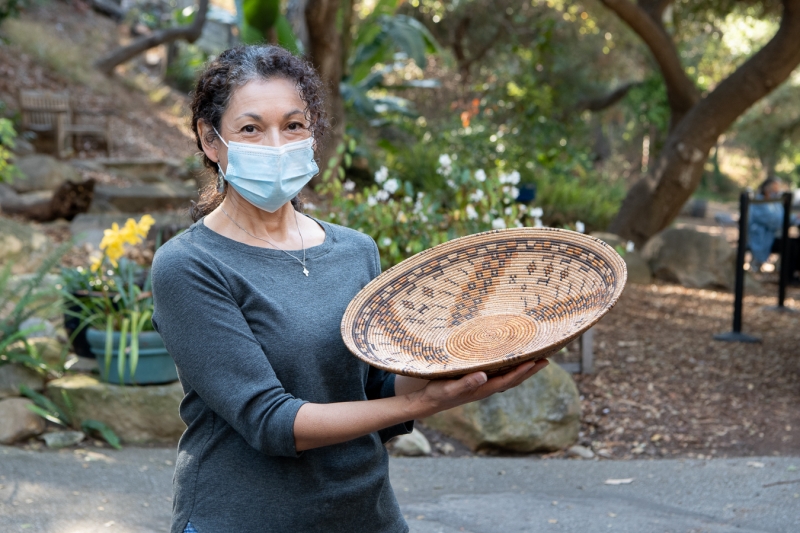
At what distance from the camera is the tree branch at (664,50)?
10.1 metres

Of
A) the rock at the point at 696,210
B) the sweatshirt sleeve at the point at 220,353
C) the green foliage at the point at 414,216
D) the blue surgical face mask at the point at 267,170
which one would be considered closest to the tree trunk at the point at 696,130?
the green foliage at the point at 414,216

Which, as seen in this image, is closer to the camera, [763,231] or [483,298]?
[483,298]

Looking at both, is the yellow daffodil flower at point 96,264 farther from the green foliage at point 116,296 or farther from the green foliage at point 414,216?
the green foliage at point 414,216

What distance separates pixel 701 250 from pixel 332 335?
959 cm

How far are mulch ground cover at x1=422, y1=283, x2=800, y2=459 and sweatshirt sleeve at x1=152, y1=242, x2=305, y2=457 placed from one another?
11.5 feet

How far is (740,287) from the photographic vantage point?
7.30 meters

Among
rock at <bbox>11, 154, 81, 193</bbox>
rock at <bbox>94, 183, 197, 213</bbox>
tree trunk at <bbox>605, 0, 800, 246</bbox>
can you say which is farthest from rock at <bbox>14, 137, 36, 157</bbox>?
tree trunk at <bbox>605, 0, 800, 246</bbox>

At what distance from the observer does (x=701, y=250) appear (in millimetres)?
10406

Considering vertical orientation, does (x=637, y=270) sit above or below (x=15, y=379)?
below

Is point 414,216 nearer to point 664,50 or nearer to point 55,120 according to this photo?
point 664,50

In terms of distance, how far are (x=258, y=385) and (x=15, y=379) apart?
366 cm

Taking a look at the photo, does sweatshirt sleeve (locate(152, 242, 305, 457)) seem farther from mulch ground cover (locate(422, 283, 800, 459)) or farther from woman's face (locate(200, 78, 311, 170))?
mulch ground cover (locate(422, 283, 800, 459))

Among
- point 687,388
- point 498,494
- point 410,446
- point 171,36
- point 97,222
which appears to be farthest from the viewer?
point 171,36

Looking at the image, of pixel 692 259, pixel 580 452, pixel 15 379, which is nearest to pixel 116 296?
pixel 15 379
